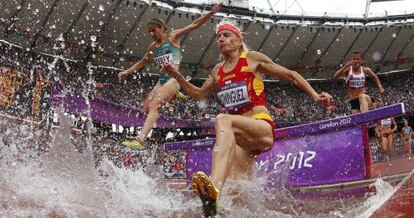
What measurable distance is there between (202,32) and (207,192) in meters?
22.5

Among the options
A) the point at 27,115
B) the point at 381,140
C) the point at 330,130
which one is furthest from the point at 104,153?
the point at 330,130

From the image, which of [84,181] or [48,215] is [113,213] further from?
[84,181]

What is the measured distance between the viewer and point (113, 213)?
119 inches

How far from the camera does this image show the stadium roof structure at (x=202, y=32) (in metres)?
20.6

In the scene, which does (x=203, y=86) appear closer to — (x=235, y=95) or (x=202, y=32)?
(x=235, y=95)

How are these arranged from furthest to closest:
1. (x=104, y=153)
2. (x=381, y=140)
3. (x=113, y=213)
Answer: (x=104, y=153) < (x=381, y=140) < (x=113, y=213)

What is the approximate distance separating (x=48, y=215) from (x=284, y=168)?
5.05m

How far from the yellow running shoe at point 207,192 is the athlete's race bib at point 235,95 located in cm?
119

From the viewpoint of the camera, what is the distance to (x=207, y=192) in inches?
110

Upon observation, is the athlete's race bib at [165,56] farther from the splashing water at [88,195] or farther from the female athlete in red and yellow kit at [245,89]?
the female athlete in red and yellow kit at [245,89]

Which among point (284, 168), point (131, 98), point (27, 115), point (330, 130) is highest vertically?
point (131, 98)

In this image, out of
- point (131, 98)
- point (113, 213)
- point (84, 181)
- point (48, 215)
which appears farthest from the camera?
point (131, 98)

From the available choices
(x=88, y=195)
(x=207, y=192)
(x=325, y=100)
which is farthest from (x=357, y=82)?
(x=207, y=192)

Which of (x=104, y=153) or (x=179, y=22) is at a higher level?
(x=179, y=22)
